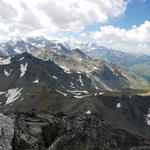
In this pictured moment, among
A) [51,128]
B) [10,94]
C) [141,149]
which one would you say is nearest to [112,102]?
[10,94]

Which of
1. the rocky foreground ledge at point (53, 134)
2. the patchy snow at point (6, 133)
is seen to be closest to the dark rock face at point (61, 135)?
the rocky foreground ledge at point (53, 134)

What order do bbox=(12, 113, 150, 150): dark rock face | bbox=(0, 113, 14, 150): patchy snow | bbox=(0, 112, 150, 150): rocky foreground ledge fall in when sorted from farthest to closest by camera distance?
1. bbox=(12, 113, 150, 150): dark rock face
2. bbox=(0, 112, 150, 150): rocky foreground ledge
3. bbox=(0, 113, 14, 150): patchy snow

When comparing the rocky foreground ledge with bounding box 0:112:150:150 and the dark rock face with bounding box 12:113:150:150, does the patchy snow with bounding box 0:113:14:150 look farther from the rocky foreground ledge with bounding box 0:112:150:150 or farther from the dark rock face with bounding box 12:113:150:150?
the dark rock face with bounding box 12:113:150:150

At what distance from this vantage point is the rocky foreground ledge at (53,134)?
17031 millimetres

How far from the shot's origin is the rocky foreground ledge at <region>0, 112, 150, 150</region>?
17031mm

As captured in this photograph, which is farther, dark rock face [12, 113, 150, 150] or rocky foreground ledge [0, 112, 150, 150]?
dark rock face [12, 113, 150, 150]

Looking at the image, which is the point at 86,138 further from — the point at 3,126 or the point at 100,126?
the point at 3,126

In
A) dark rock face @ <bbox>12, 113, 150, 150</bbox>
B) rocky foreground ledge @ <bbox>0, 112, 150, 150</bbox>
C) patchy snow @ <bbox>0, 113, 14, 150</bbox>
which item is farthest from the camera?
dark rock face @ <bbox>12, 113, 150, 150</bbox>

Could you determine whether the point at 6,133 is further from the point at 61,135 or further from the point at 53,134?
the point at 53,134

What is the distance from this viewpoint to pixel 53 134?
23406mm

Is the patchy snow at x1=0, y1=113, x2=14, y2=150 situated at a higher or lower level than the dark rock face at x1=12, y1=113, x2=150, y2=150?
higher

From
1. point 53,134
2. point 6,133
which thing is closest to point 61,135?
point 53,134

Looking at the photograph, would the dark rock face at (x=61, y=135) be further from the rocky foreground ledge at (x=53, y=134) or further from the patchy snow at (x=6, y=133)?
the patchy snow at (x=6, y=133)

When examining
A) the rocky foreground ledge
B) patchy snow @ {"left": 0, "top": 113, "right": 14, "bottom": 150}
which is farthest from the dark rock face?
patchy snow @ {"left": 0, "top": 113, "right": 14, "bottom": 150}
